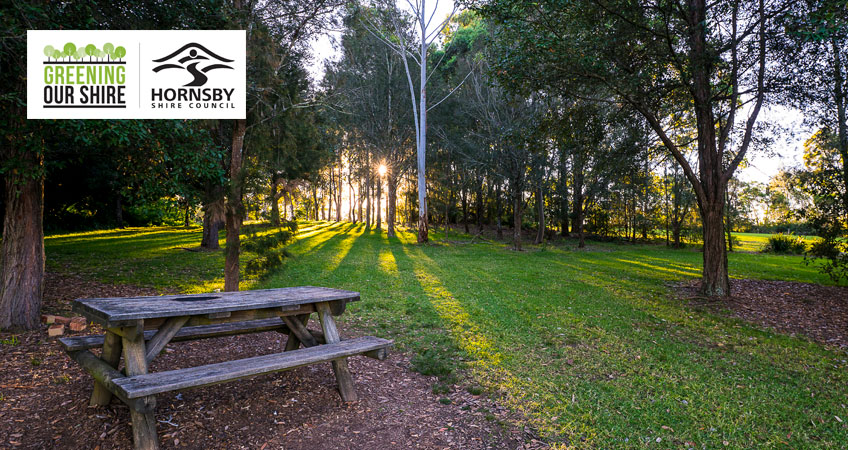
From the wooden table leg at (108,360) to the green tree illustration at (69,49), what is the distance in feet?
12.2

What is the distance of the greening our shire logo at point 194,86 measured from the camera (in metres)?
5.96

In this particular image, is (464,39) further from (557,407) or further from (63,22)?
(557,407)

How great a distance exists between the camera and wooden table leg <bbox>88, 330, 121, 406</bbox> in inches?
133

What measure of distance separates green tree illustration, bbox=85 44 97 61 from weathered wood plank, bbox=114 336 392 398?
15.5 feet

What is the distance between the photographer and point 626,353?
5.20 m

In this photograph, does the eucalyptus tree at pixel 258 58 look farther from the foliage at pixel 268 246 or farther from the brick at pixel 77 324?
the brick at pixel 77 324

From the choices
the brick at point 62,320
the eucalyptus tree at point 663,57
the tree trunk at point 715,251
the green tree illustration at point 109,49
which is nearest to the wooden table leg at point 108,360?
the brick at point 62,320

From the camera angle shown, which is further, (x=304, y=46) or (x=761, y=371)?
(x=304, y=46)

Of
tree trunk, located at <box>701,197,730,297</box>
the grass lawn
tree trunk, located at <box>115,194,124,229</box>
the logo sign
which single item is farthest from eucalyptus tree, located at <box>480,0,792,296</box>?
tree trunk, located at <box>115,194,124,229</box>

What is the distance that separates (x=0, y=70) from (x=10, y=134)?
2.20 ft

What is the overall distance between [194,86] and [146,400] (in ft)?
16.9

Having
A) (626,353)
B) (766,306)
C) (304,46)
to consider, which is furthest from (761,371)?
(304,46)

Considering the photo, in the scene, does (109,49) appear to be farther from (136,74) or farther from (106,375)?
(106,375)

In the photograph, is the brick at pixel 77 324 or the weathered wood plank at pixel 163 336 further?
the brick at pixel 77 324
